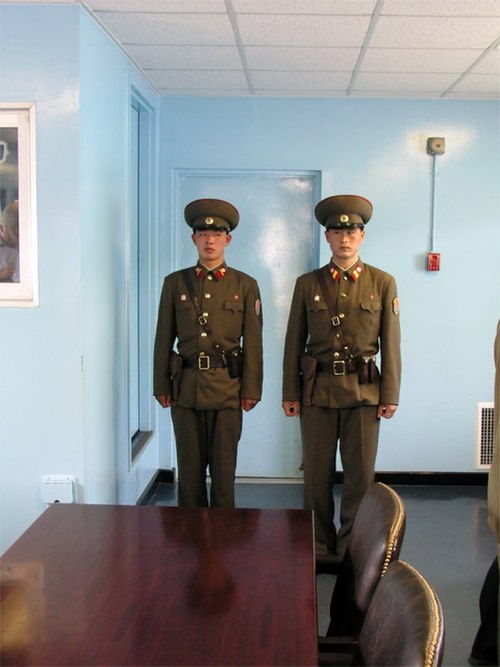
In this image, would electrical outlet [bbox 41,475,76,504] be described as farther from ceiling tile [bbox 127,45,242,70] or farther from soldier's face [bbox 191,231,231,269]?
ceiling tile [bbox 127,45,242,70]

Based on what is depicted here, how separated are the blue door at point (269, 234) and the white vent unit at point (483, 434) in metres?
1.30

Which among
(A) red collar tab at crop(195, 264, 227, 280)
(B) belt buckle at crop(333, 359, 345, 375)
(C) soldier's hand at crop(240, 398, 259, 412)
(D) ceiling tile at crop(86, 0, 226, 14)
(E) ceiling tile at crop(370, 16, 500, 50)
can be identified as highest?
(E) ceiling tile at crop(370, 16, 500, 50)

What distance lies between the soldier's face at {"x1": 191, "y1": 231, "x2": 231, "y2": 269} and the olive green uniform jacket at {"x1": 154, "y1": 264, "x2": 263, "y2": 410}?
44 millimetres

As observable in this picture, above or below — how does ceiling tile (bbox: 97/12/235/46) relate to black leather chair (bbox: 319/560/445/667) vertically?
above

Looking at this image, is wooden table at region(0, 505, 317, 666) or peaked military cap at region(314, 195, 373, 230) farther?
peaked military cap at region(314, 195, 373, 230)

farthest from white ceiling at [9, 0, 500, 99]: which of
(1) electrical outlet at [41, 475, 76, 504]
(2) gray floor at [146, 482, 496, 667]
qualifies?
(2) gray floor at [146, 482, 496, 667]

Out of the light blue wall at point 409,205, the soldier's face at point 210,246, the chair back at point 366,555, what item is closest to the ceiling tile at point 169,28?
the light blue wall at point 409,205

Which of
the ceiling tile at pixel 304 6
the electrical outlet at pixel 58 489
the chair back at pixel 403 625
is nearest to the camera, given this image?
the chair back at pixel 403 625

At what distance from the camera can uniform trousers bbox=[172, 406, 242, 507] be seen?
9.80 ft

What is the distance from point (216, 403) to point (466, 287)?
202cm

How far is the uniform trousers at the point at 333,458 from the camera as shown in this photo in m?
2.99

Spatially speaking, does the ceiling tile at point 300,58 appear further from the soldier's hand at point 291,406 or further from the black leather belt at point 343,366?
the soldier's hand at point 291,406

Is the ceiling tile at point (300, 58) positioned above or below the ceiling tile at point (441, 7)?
above

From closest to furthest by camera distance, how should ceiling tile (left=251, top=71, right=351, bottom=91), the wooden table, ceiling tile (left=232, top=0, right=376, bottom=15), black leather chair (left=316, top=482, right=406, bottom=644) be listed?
the wooden table, black leather chair (left=316, top=482, right=406, bottom=644), ceiling tile (left=232, top=0, right=376, bottom=15), ceiling tile (left=251, top=71, right=351, bottom=91)
